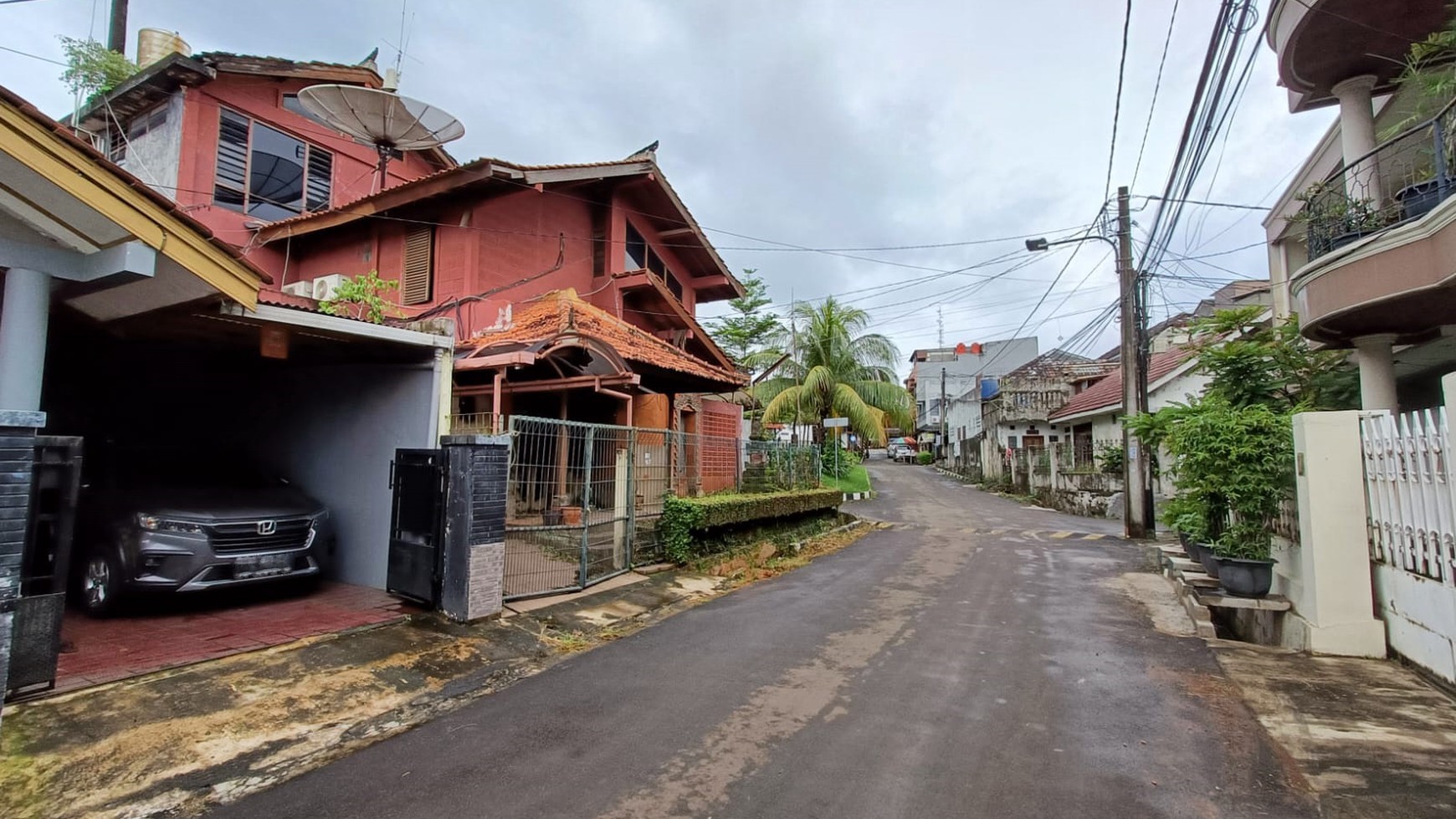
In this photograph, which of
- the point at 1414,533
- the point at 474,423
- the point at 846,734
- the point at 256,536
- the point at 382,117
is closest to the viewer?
the point at 846,734

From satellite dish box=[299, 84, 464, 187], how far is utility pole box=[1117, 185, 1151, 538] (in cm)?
1394

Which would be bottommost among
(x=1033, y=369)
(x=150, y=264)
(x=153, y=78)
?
(x=150, y=264)

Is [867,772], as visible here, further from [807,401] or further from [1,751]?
[807,401]

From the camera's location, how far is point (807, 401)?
23922 mm

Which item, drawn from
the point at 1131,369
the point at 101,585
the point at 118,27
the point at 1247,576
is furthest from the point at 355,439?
the point at 118,27

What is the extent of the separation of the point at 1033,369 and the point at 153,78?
37080 mm

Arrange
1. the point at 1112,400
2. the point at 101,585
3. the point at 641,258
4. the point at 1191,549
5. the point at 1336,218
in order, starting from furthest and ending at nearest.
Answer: the point at 1112,400 < the point at 641,258 < the point at 1191,549 < the point at 1336,218 < the point at 101,585

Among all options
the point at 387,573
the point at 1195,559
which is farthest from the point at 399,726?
the point at 1195,559

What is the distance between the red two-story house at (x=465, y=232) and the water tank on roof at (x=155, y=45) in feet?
9.42

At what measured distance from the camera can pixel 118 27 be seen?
17469mm

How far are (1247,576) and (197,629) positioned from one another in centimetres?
948

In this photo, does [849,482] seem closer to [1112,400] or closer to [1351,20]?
[1112,400]

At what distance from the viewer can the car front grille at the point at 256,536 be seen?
5.93m

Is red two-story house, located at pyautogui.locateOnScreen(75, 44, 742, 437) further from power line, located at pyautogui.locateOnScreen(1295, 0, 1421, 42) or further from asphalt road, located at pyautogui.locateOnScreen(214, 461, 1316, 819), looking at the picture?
power line, located at pyautogui.locateOnScreen(1295, 0, 1421, 42)
